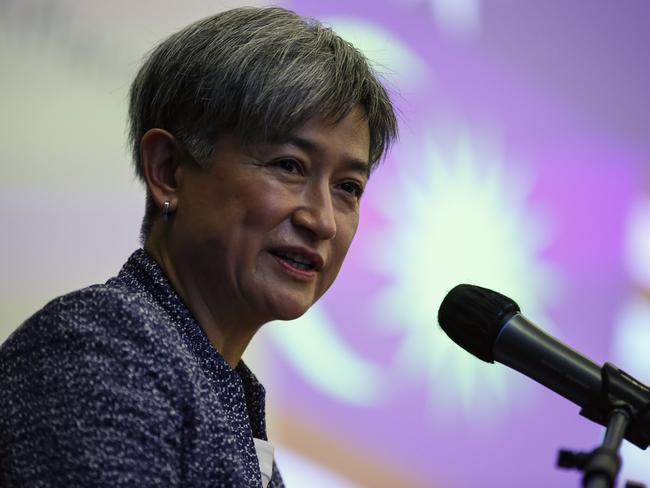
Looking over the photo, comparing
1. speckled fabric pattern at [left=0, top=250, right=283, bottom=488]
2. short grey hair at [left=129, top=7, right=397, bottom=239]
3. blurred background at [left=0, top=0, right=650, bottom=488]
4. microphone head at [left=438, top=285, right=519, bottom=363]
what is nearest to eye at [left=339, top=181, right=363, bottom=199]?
short grey hair at [left=129, top=7, right=397, bottom=239]

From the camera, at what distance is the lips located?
162 centimetres

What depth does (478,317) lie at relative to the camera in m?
1.40

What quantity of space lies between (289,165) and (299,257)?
147mm

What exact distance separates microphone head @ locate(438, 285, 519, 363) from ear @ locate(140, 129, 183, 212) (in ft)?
1.65

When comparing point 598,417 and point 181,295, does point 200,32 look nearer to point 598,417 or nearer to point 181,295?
point 181,295

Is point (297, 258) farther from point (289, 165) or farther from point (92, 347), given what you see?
point (92, 347)

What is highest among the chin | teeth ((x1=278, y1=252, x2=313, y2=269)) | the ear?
the ear

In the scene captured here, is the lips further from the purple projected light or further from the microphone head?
the purple projected light

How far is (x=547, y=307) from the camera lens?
110 inches

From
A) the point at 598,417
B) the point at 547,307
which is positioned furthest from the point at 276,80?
the point at 547,307

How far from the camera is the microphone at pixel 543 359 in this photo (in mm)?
1237

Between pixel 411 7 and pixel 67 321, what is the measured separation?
5.90ft

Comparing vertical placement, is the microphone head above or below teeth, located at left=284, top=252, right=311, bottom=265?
below

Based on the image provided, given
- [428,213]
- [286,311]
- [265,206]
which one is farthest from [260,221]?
[428,213]
